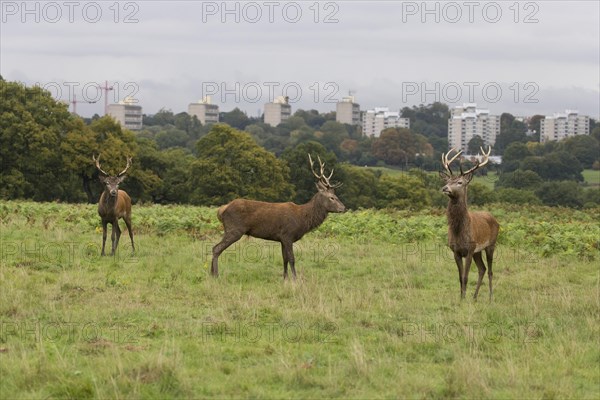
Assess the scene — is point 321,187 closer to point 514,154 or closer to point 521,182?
point 521,182

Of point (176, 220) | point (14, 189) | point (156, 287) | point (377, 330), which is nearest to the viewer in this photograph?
point (377, 330)

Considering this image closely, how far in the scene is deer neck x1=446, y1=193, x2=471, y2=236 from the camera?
534 inches

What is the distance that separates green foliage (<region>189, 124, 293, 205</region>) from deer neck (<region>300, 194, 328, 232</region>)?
131 ft

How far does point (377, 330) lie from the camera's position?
10.9 m

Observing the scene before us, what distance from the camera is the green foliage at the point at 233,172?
56906 mm

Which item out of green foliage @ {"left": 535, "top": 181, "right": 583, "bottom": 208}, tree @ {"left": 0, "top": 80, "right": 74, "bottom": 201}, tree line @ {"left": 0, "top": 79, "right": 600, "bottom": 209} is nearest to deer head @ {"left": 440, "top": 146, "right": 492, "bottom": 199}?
tree line @ {"left": 0, "top": 79, "right": 600, "bottom": 209}

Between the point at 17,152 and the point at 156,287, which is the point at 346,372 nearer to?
the point at 156,287

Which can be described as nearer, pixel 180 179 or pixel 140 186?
pixel 140 186

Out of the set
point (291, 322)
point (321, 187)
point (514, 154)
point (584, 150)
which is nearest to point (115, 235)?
point (321, 187)

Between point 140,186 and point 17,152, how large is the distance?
874 cm

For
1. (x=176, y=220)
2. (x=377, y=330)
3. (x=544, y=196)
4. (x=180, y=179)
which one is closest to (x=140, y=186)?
(x=180, y=179)

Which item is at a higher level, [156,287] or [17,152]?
[17,152]

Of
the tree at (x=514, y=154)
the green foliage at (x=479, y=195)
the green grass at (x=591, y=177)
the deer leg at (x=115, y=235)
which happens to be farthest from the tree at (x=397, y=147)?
the deer leg at (x=115, y=235)

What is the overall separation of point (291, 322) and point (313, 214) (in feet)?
17.0
